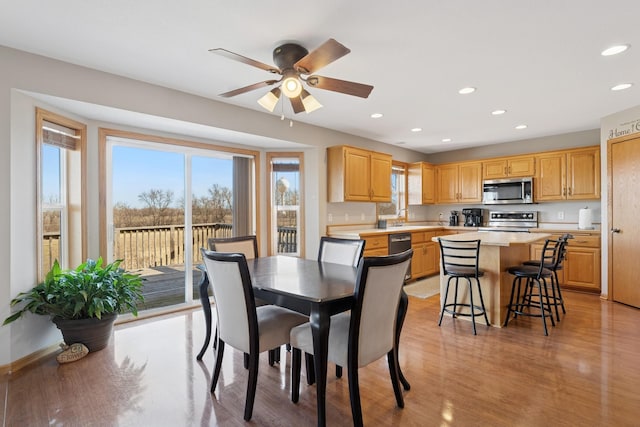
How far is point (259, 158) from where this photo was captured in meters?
4.89

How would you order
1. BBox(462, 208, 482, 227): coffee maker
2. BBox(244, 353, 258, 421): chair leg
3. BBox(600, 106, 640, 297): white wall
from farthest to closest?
1. BBox(462, 208, 482, 227): coffee maker
2. BBox(600, 106, 640, 297): white wall
3. BBox(244, 353, 258, 421): chair leg

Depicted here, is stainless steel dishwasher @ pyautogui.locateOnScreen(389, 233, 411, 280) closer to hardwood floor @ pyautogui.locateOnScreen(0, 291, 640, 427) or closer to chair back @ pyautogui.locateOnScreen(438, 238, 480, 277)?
chair back @ pyautogui.locateOnScreen(438, 238, 480, 277)

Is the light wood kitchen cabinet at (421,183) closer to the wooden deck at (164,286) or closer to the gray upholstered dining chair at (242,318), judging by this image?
the wooden deck at (164,286)

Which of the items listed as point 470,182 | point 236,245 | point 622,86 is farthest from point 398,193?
point 236,245

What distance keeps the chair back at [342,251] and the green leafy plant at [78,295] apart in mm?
1852

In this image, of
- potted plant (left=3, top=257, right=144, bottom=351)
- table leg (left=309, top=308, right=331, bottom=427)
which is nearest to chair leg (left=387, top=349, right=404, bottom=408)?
table leg (left=309, top=308, right=331, bottom=427)

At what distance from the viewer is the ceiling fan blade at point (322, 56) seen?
186 cm

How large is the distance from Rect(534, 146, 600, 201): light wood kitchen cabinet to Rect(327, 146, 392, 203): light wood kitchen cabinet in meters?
2.57

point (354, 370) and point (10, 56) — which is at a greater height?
point (10, 56)

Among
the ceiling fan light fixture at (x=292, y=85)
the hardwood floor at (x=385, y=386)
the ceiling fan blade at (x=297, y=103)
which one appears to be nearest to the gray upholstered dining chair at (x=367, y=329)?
the hardwood floor at (x=385, y=386)

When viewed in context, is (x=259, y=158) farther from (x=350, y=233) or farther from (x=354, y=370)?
(x=354, y=370)

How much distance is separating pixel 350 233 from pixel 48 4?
391cm

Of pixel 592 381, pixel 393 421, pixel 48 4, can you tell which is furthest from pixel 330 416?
pixel 48 4

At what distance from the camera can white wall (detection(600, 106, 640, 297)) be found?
4.15 m
